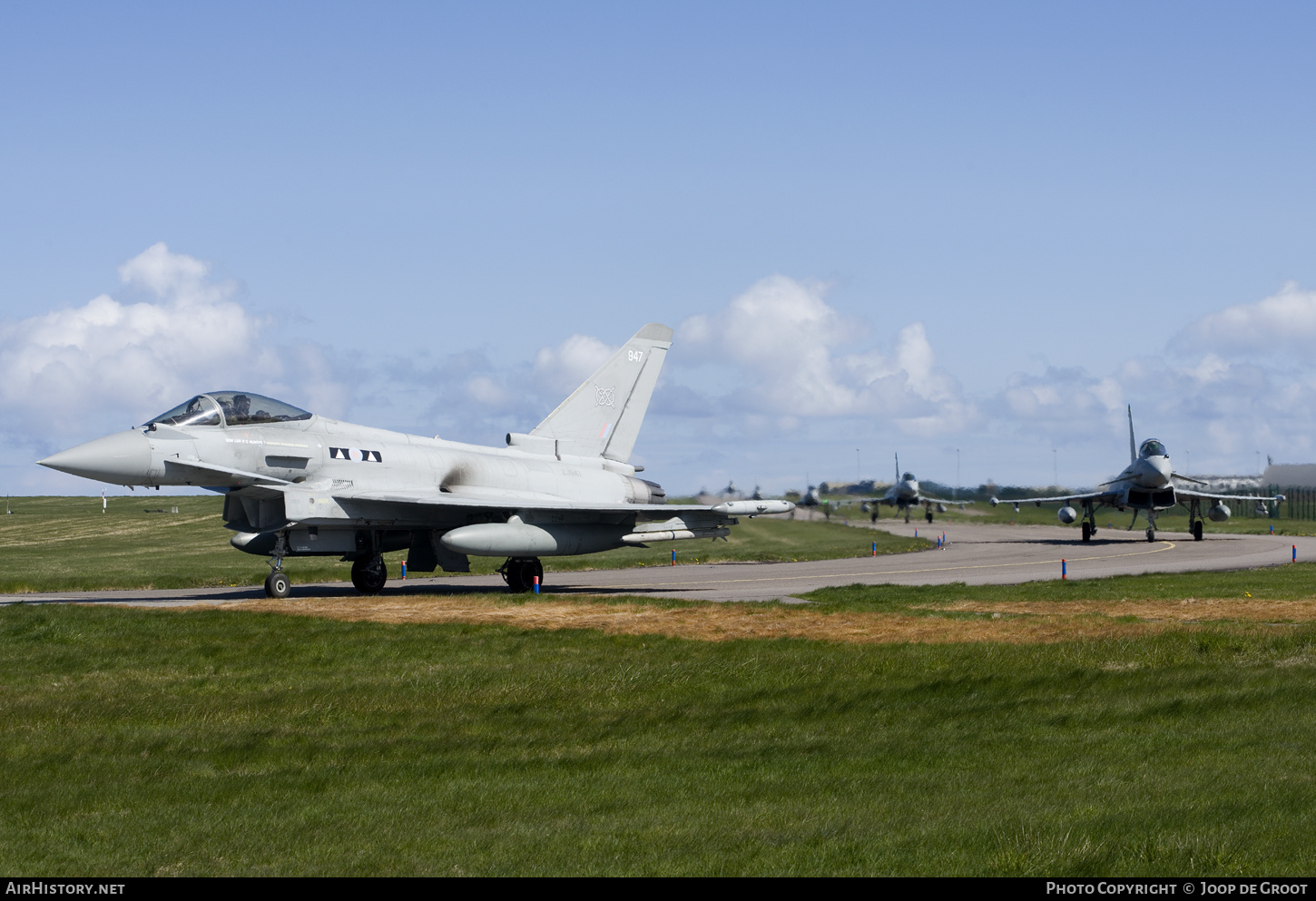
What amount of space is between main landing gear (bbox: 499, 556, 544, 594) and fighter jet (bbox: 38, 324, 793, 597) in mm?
35

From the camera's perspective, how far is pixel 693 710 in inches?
480

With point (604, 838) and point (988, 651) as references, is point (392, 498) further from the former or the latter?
point (604, 838)

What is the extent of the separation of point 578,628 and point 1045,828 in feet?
37.8

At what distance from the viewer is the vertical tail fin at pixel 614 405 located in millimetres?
30703

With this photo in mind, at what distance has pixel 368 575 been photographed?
2705 cm

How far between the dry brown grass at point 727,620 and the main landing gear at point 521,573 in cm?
449

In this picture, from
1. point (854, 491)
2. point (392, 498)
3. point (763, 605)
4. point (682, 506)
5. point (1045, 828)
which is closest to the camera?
point (1045, 828)

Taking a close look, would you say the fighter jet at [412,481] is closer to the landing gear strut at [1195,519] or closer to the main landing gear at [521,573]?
the main landing gear at [521,573]

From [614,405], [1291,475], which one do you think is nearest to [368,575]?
[614,405]

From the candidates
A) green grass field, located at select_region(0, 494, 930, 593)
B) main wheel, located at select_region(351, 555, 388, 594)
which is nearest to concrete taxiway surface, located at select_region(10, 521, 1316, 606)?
main wheel, located at select_region(351, 555, 388, 594)

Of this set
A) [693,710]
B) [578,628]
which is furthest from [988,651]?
[578,628]

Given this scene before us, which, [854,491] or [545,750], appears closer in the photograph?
[545,750]

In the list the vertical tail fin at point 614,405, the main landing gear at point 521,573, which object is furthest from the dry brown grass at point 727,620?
the vertical tail fin at point 614,405

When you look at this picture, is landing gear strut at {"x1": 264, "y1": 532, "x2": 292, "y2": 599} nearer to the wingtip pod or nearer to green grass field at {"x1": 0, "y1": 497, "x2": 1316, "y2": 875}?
green grass field at {"x1": 0, "y1": 497, "x2": 1316, "y2": 875}
